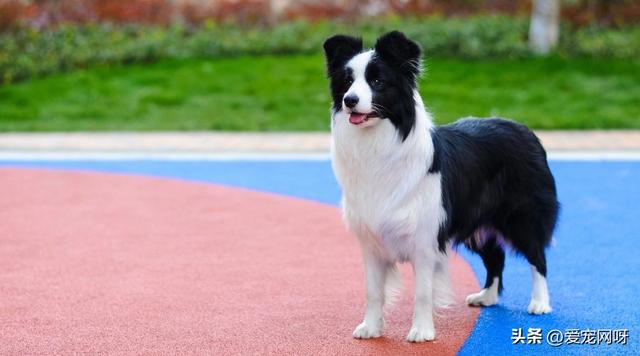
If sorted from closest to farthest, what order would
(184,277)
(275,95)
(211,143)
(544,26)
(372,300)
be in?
(372,300), (184,277), (211,143), (275,95), (544,26)

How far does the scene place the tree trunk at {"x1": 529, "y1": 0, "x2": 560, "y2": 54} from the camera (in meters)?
16.0

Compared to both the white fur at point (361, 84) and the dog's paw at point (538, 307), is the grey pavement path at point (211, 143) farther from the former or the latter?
the white fur at point (361, 84)

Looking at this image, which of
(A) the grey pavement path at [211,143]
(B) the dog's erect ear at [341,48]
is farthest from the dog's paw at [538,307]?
(A) the grey pavement path at [211,143]

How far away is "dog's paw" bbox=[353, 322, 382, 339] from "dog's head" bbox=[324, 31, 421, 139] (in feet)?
3.46

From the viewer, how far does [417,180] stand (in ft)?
15.8

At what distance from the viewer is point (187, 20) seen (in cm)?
1925

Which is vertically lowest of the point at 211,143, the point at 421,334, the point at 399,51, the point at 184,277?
the point at 211,143

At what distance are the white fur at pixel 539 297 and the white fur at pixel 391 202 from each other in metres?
0.69

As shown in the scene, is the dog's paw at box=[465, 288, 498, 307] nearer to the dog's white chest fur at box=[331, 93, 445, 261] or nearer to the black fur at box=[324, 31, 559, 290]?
the black fur at box=[324, 31, 559, 290]

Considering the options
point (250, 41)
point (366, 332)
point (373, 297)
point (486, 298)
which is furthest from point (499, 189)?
point (250, 41)

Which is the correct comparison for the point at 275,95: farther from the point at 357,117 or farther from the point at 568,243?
the point at 357,117

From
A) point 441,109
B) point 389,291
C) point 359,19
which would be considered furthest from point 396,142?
point 359,19

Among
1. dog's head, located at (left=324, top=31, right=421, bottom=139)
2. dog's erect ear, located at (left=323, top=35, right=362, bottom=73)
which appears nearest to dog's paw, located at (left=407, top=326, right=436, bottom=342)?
dog's head, located at (left=324, top=31, right=421, bottom=139)

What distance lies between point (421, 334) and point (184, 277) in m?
2.04
